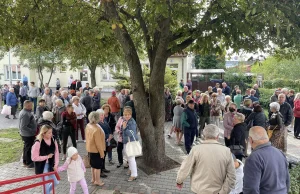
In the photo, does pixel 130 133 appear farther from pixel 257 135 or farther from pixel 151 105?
pixel 257 135

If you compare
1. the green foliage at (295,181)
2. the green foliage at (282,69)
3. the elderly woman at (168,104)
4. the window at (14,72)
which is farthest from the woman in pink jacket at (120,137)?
the window at (14,72)

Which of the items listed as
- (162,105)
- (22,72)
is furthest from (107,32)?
(22,72)

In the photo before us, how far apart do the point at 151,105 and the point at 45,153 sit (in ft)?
9.87

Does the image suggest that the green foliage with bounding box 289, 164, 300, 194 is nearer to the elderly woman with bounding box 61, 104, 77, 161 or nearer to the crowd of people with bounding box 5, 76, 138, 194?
the crowd of people with bounding box 5, 76, 138, 194

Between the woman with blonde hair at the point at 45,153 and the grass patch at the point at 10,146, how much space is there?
311 centimetres

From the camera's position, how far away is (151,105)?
22.5 ft

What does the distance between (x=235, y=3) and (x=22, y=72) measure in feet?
103

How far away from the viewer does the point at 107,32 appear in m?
5.14

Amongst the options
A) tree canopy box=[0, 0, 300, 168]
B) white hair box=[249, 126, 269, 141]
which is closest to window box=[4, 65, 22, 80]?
tree canopy box=[0, 0, 300, 168]

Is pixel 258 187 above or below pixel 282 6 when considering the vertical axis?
below

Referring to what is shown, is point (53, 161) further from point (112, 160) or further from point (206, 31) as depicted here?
point (206, 31)

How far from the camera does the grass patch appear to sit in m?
7.63

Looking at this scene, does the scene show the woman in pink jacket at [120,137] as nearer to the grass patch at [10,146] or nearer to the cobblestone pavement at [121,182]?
the cobblestone pavement at [121,182]

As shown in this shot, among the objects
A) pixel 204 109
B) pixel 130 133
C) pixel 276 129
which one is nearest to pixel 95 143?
pixel 130 133
